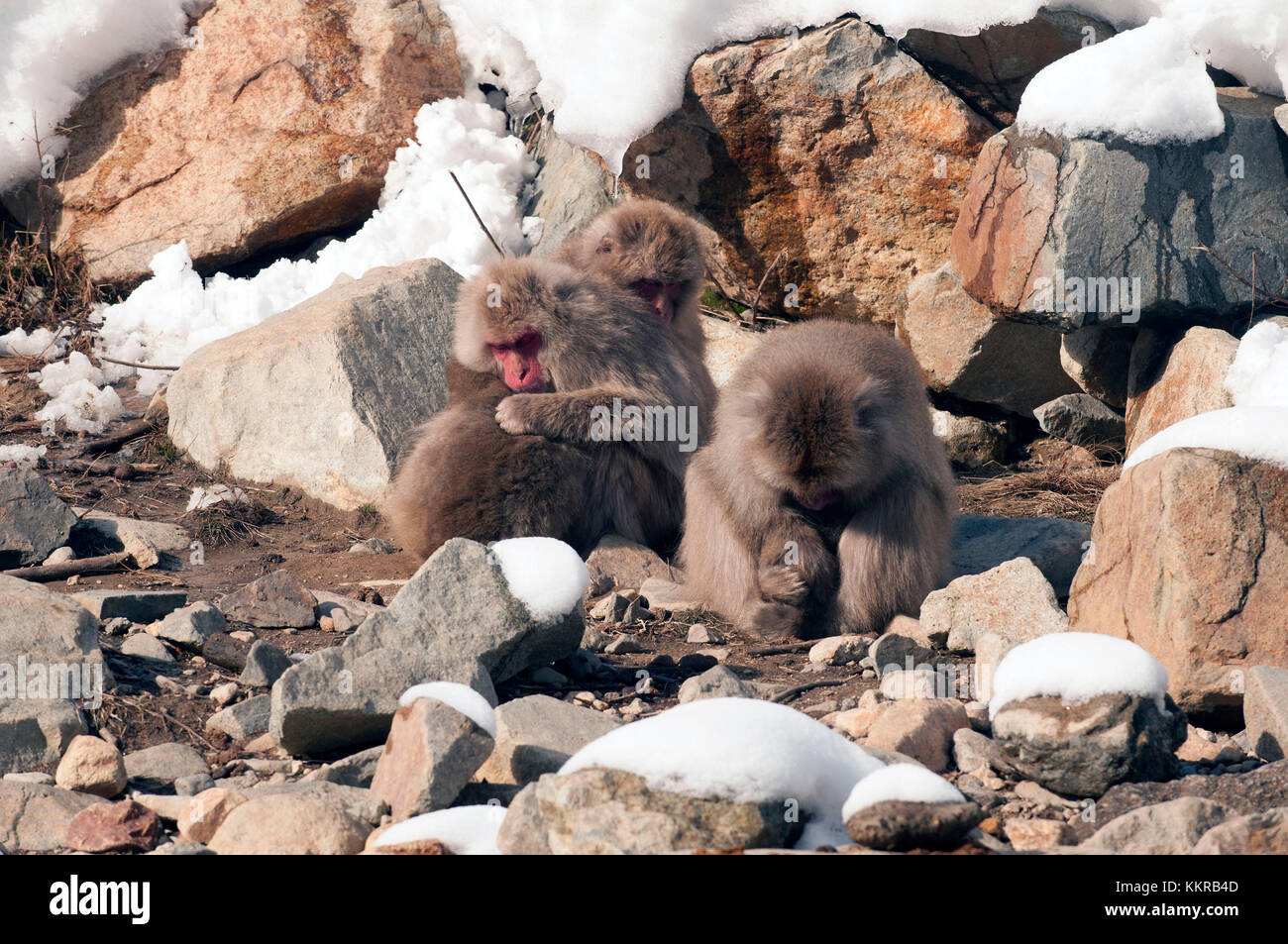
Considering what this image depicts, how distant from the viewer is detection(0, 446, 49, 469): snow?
7285 millimetres

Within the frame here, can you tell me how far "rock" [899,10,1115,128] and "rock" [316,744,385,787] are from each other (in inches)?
203

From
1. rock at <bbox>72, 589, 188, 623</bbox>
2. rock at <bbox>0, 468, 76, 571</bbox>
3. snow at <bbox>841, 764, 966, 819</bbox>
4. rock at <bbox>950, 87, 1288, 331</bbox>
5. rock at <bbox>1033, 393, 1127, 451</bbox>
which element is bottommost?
snow at <bbox>841, 764, 966, 819</bbox>

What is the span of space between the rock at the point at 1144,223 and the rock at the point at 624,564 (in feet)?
7.34

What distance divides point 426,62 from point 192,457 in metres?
3.54

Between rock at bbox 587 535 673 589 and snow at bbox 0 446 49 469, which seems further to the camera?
snow at bbox 0 446 49 469

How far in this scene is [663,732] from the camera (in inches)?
117

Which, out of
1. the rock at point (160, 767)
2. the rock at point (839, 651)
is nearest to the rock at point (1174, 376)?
the rock at point (839, 651)

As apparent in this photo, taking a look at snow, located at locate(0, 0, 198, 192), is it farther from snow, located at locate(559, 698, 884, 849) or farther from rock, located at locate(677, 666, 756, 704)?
snow, located at locate(559, 698, 884, 849)

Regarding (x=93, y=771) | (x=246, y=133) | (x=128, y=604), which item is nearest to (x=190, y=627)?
(x=128, y=604)

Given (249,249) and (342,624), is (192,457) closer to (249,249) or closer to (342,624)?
(249,249)

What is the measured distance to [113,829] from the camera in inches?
128

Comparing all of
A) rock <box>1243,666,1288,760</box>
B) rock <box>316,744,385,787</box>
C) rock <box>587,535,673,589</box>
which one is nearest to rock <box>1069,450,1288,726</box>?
rock <box>1243,666,1288,760</box>

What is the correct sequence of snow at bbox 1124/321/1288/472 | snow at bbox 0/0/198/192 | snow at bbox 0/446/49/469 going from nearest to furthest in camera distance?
snow at bbox 1124/321/1288/472, snow at bbox 0/446/49/469, snow at bbox 0/0/198/192

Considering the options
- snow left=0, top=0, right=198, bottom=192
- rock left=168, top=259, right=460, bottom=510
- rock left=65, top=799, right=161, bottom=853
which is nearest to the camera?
rock left=65, top=799, right=161, bottom=853
